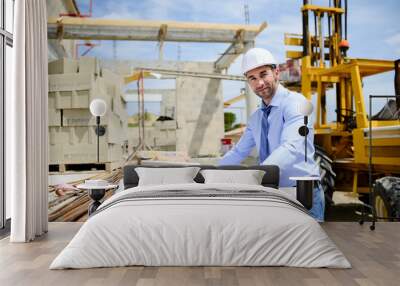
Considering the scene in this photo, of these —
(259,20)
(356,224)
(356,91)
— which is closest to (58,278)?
(356,224)

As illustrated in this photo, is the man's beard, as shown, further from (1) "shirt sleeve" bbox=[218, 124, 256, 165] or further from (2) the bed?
(2) the bed

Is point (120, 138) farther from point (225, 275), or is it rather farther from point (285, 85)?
point (225, 275)

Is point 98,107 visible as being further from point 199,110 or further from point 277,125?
point 277,125

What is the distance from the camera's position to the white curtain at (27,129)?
12.8ft

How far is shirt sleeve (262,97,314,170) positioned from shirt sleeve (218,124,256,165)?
31cm


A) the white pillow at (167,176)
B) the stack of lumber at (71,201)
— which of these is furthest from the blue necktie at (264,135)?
the stack of lumber at (71,201)

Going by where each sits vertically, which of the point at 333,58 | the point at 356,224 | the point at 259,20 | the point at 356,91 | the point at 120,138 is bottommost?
the point at 356,224

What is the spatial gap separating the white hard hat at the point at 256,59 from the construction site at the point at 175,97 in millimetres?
189

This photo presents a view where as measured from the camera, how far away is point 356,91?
4.77m

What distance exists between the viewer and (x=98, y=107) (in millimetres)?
5023

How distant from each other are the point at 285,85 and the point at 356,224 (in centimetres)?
160

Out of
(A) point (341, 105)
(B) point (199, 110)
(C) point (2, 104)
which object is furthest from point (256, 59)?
(C) point (2, 104)

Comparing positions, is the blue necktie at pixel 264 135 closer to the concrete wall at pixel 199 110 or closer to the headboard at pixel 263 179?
the headboard at pixel 263 179

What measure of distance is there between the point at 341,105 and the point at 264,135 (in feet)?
2.93
